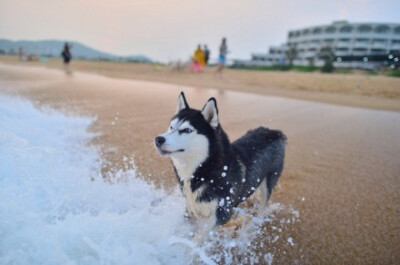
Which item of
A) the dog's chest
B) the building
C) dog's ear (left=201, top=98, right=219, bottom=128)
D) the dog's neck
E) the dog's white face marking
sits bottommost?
the dog's chest

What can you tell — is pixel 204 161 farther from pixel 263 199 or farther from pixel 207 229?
pixel 263 199

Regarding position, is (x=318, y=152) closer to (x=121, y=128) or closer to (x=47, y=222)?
(x=121, y=128)

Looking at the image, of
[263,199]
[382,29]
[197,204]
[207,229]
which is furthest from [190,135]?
[382,29]

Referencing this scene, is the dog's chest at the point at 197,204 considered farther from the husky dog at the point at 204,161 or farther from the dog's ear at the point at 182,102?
the dog's ear at the point at 182,102

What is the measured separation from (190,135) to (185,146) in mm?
117

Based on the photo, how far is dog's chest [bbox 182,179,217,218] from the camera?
2.79 m

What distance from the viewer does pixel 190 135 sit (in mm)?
2719

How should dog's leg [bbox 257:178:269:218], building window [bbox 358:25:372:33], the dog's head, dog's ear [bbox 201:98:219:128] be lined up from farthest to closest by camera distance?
1. building window [bbox 358:25:372:33]
2. dog's leg [bbox 257:178:269:218]
3. dog's ear [bbox 201:98:219:128]
4. the dog's head

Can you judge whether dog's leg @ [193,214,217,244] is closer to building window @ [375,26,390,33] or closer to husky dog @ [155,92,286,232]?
husky dog @ [155,92,286,232]

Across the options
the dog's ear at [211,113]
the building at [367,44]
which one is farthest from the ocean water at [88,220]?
the building at [367,44]

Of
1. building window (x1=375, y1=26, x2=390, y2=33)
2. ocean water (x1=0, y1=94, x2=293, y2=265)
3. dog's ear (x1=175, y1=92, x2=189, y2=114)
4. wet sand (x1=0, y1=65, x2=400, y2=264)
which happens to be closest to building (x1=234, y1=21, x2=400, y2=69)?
building window (x1=375, y1=26, x2=390, y2=33)

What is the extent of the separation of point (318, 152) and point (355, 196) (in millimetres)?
1845

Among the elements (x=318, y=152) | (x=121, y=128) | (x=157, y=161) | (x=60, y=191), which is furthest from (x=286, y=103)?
(x=60, y=191)

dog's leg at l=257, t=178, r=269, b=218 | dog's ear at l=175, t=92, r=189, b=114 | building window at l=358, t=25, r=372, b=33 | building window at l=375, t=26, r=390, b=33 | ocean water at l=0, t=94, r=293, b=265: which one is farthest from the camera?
building window at l=358, t=25, r=372, b=33
